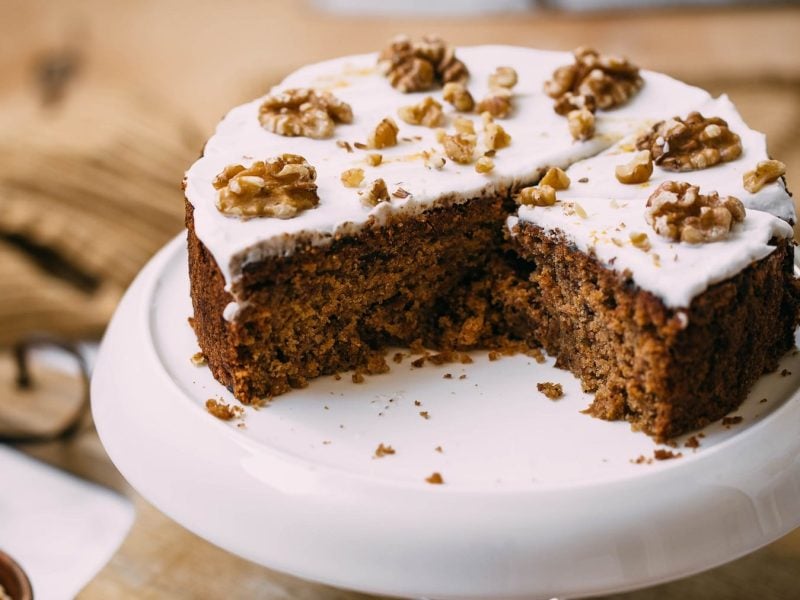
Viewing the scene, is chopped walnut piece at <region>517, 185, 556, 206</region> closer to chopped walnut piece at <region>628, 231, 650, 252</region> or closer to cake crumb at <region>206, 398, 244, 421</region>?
chopped walnut piece at <region>628, 231, 650, 252</region>

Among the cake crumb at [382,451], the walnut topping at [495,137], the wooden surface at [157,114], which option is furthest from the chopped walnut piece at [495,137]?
the wooden surface at [157,114]

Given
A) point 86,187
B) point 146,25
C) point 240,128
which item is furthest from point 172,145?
point 240,128

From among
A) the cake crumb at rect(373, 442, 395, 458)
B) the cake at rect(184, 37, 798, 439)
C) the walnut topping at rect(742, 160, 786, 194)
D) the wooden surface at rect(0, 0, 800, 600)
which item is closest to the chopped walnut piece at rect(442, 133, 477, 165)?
the cake at rect(184, 37, 798, 439)

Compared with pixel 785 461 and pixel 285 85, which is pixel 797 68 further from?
pixel 785 461

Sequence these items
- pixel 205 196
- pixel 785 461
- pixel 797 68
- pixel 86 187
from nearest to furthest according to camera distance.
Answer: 1. pixel 785 461
2. pixel 205 196
3. pixel 86 187
4. pixel 797 68

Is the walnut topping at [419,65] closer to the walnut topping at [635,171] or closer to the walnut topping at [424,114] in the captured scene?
the walnut topping at [424,114]
